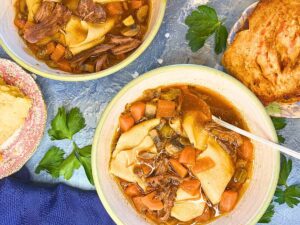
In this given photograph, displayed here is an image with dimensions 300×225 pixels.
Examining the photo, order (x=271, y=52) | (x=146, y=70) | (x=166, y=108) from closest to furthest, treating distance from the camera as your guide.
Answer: (x=271, y=52) < (x=166, y=108) < (x=146, y=70)

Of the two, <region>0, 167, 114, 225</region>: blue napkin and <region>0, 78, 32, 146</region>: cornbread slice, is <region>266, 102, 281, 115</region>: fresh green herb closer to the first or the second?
<region>0, 167, 114, 225</region>: blue napkin

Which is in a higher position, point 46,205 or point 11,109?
point 11,109

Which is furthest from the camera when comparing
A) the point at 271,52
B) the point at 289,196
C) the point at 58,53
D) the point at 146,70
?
the point at 146,70

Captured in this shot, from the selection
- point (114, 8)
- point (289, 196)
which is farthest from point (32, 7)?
point (289, 196)

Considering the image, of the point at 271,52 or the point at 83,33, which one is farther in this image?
the point at 83,33

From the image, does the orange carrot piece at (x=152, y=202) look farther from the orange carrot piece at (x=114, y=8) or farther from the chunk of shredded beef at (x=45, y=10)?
the chunk of shredded beef at (x=45, y=10)

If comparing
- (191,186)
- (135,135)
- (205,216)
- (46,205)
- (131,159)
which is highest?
(135,135)

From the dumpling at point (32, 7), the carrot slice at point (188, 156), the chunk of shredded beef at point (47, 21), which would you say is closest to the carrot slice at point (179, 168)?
the carrot slice at point (188, 156)

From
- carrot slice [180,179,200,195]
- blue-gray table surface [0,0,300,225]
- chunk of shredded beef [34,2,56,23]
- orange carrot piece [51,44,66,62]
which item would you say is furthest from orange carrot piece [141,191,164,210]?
chunk of shredded beef [34,2,56,23]

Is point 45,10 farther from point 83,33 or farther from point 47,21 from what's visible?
point 83,33
